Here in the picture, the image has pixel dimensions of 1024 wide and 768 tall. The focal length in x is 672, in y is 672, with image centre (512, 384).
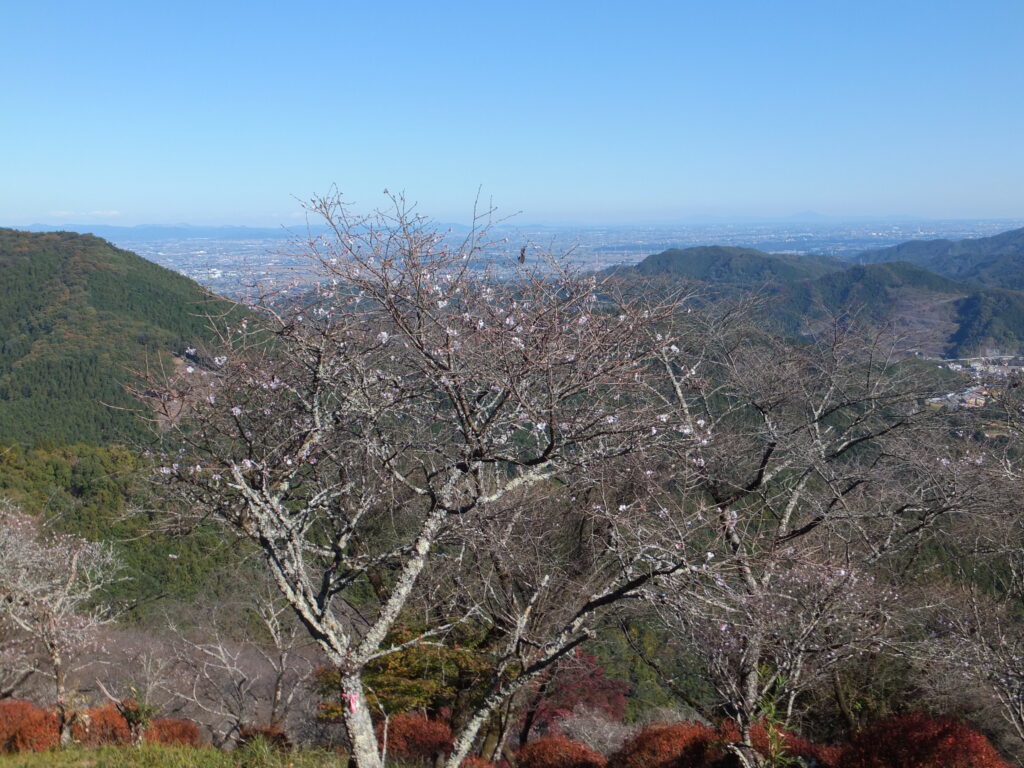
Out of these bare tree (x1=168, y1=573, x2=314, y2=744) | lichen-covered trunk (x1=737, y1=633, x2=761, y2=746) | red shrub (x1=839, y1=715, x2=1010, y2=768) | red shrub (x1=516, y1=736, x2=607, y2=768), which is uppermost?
lichen-covered trunk (x1=737, y1=633, x2=761, y2=746)

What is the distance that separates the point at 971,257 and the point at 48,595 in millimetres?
162855

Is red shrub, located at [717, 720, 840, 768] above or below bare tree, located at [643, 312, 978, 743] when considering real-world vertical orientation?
below

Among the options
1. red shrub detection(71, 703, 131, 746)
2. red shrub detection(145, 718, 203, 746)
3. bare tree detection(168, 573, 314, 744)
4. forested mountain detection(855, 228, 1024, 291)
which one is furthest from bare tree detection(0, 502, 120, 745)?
forested mountain detection(855, 228, 1024, 291)

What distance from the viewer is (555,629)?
898 cm

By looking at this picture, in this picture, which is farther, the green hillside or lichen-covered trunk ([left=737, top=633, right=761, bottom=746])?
the green hillside

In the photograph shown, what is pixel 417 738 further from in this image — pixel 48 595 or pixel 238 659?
pixel 238 659

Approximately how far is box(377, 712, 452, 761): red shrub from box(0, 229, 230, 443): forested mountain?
31.5 meters

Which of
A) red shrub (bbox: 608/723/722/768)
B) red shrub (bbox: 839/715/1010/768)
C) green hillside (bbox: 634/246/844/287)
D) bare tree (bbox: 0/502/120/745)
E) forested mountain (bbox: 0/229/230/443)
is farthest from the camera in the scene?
green hillside (bbox: 634/246/844/287)

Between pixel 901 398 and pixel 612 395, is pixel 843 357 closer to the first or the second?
pixel 901 398

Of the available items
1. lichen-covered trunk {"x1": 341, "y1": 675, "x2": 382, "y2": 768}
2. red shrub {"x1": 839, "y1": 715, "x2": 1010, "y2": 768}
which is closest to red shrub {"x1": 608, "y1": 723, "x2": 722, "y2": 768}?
red shrub {"x1": 839, "y1": 715, "x2": 1010, "y2": 768}

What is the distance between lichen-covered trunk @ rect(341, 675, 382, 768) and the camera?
4.73 metres

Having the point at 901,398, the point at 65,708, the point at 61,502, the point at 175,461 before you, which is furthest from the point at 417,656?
the point at 61,502

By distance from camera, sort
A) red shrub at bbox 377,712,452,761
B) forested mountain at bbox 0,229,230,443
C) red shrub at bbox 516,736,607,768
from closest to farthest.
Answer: red shrub at bbox 377,712,452,761, red shrub at bbox 516,736,607,768, forested mountain at bbox 0,229,230,443

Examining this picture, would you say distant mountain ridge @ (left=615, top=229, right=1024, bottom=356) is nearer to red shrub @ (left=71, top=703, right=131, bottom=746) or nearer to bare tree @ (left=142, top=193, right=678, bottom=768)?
bare tree @ (left=142, top=193, right=678, bottom=768)
